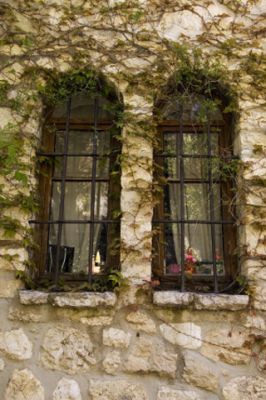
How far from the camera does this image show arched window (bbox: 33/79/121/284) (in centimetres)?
282

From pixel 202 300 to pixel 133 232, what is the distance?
2.08 feet

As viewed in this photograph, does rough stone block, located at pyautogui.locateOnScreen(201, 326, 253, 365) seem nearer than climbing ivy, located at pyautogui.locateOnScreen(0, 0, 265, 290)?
Yes

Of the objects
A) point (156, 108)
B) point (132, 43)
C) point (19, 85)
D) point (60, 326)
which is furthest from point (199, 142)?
point (60, 326)

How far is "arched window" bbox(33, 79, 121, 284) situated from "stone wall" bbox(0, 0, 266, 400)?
0.17 meters

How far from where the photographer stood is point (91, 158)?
3.11m

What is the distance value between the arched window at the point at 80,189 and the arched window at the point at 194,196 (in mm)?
352

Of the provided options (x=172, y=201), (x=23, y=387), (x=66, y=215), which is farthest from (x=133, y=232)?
(x=23, y=387)

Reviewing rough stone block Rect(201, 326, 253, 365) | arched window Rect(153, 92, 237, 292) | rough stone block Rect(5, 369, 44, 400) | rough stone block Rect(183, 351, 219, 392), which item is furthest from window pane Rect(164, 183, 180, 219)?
rough stone block Rect(5, 369, 44, 400)

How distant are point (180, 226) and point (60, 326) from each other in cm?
106

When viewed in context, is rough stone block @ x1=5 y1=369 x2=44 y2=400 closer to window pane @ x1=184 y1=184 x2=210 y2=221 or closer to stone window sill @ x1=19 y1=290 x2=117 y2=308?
stone window sill @ x1=19 y1=290 x2=117 y2=308

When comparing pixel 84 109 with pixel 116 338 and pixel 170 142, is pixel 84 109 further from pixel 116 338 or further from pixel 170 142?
pixel 116 338

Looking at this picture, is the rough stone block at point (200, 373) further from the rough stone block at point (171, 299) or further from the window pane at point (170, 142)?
the window pane at point (170, 142)

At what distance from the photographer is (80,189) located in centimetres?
304

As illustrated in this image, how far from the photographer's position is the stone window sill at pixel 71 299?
2.47 meters
